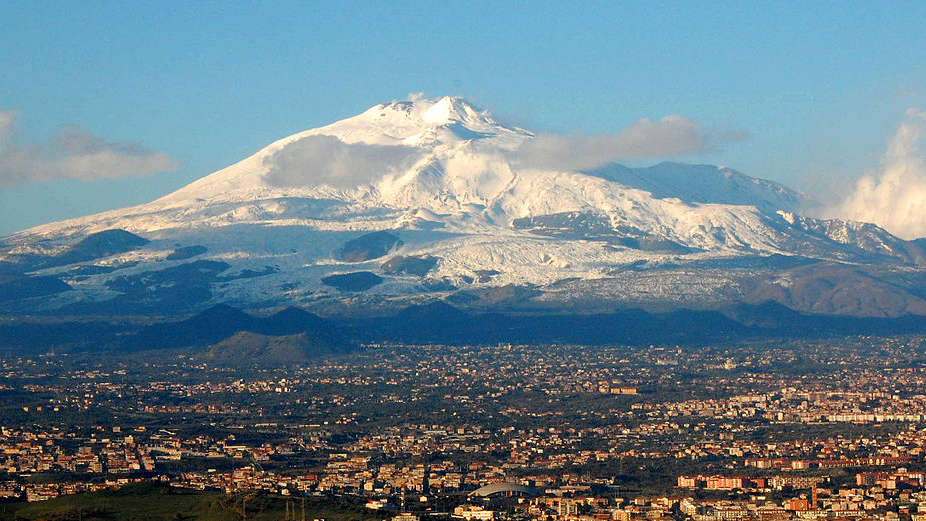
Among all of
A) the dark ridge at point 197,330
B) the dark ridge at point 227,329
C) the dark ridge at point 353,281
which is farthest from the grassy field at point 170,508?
the dark ridge at point 353,281

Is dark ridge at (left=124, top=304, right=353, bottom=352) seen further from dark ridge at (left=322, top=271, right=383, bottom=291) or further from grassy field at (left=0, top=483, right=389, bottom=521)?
grassy field at (left=0, top=483, right=389, bottom=521)

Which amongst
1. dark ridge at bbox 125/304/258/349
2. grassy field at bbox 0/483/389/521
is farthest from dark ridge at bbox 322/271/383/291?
grassy field at bbox 0/483/389/521

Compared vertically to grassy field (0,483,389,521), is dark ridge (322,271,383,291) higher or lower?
higher

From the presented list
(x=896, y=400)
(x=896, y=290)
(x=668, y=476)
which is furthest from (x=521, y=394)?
(x=896, y=290)

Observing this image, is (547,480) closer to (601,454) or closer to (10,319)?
(601,454)

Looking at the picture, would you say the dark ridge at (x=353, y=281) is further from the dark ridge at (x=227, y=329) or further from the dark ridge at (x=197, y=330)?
the dark ridge at (x=227, y=329)

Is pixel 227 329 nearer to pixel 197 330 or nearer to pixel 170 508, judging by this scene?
pixel 197 330

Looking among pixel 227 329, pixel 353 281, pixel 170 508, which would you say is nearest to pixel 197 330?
pixel 227 329

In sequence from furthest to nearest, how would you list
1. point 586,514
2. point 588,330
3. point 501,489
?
point 588,330 < point 501,489 < point 586,514

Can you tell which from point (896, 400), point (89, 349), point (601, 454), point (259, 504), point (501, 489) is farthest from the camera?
point (89, 349)
